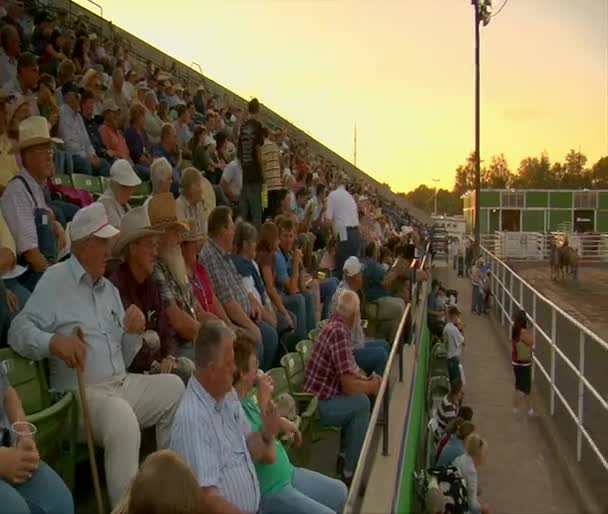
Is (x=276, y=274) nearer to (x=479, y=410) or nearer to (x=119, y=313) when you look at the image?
(x=119, y=313)

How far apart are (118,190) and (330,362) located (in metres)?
1.75

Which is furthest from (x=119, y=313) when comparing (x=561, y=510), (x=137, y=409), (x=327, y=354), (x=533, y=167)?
(x=533, y=167)

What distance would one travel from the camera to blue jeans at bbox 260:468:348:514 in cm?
329

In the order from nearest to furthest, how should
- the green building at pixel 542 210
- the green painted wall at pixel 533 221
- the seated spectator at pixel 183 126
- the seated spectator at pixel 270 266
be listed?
the seated spectator at pixel 270 266
the seated spectator at pixel 183 126
the green building at pixel 542 210
the green painted wall at pixel 533 221

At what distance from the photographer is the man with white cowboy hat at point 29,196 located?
428 centimetres

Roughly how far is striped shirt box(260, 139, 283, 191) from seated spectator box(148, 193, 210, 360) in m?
4.83

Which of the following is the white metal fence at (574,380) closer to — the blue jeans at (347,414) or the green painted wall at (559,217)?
the blue jeans at (347,414)

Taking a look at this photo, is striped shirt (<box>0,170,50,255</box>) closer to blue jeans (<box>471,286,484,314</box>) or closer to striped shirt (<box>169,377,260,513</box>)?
striped shirt (<box>169,377,260,513</box>)

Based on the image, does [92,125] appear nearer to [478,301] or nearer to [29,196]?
[29,196]

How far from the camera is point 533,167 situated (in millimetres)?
129000

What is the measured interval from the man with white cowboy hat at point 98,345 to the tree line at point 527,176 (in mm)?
106751

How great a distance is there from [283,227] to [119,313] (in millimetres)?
3666


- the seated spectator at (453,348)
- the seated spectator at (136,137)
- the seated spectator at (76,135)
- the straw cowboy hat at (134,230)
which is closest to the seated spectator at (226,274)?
the straw cowboy hat at (134,230)

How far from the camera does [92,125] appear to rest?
27.9ft
